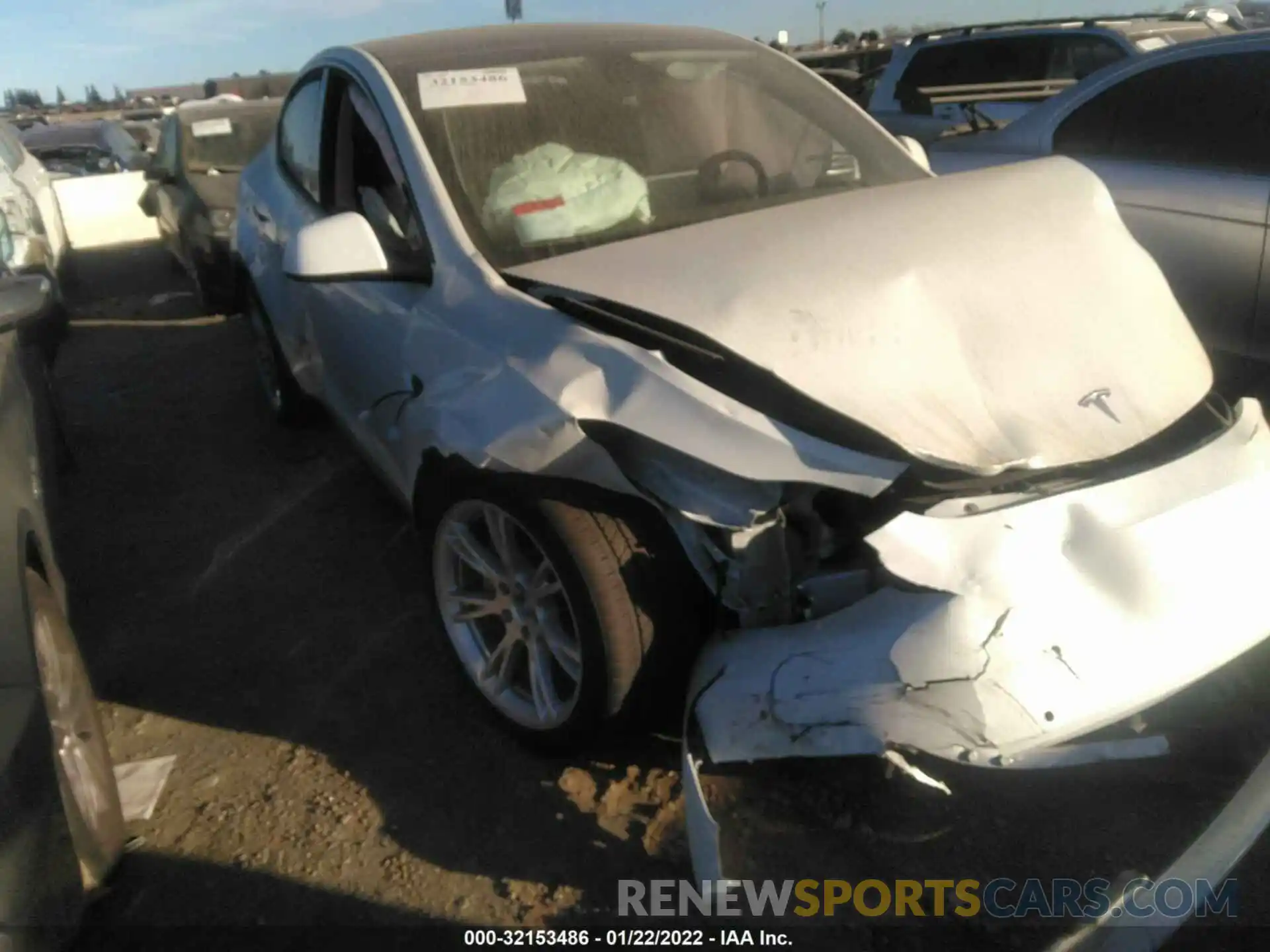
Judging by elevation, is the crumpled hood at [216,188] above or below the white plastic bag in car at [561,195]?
below

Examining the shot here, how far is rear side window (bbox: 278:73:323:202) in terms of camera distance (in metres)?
3.96

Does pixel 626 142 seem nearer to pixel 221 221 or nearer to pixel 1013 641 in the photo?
pixel 1013 641

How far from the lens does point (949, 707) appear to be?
79.0 inches

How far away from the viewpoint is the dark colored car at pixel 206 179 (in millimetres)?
7867

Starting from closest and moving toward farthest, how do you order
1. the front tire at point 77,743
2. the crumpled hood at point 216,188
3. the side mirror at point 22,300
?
1. the front tire at point 77,743
2. the side mirror at point 22,300
3. the crumpled hood at point 216,188

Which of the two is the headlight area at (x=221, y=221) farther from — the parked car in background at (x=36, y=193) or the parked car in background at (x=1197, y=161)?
the parked car in background at (x=1197, y=161)

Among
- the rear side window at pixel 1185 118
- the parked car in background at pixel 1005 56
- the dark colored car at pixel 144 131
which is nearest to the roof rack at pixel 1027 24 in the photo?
the parked car in background at pixel 1005 56

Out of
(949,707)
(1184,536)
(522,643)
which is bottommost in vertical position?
(522,643)

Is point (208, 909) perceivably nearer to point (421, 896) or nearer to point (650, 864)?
point (421, 896)

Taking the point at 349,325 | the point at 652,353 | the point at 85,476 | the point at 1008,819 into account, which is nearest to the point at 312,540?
the point at 349,325

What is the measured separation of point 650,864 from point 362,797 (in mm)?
819

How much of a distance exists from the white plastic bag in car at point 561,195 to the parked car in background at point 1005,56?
4853 mm

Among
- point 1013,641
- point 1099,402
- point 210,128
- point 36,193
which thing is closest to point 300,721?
point 1013,641

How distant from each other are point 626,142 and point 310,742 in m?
2.05
